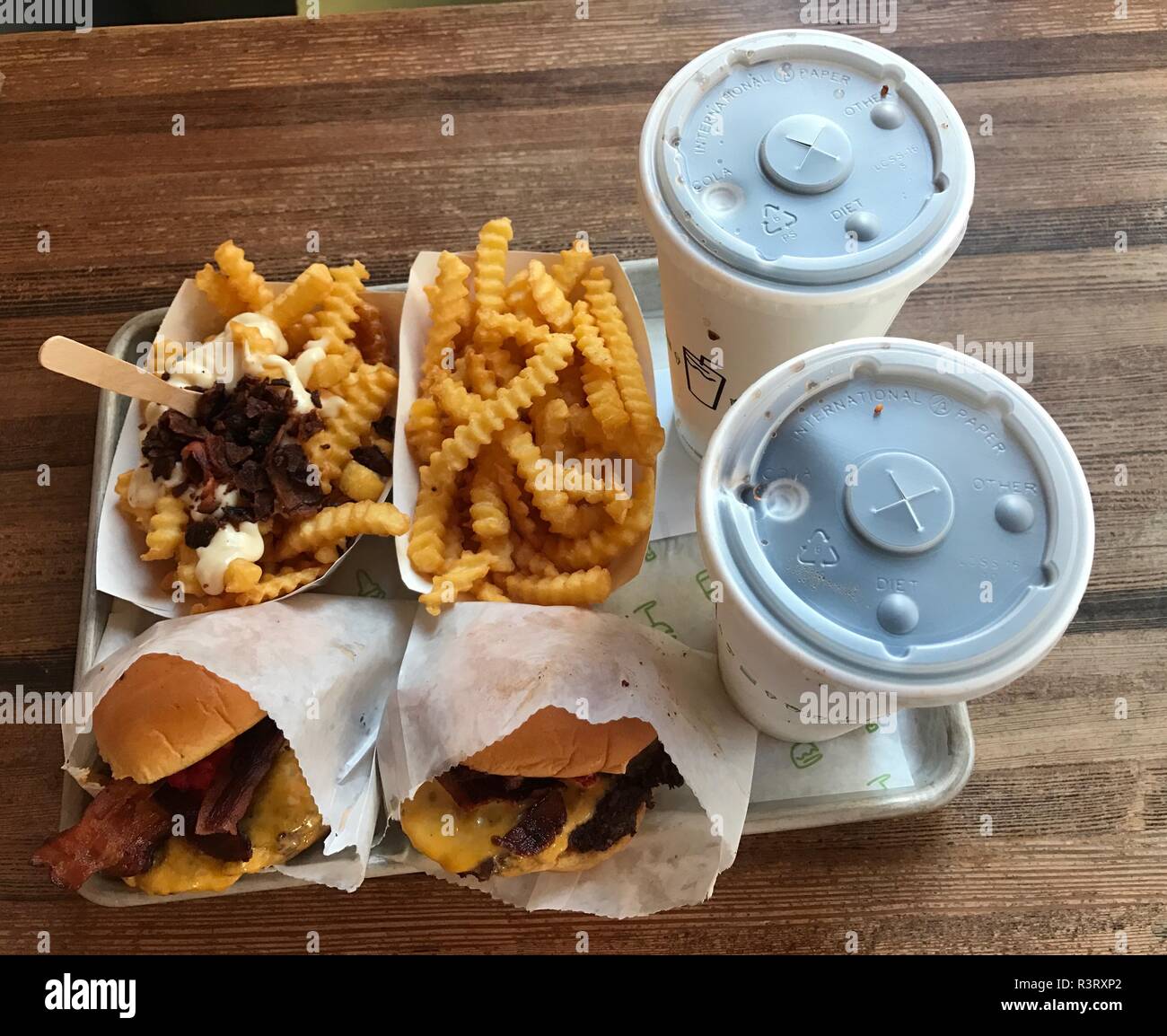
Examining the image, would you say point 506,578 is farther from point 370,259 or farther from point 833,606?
point 370,259

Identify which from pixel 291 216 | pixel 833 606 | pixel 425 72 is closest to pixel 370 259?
pixel 291 216

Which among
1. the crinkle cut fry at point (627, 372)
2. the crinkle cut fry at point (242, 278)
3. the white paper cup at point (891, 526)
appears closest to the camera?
the white paper cup at point (891, 526)

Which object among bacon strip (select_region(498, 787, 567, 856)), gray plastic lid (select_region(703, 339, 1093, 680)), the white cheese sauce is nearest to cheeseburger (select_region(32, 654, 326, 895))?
the white cheese sauce

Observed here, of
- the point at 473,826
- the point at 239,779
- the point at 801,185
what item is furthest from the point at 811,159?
the point at 239,779

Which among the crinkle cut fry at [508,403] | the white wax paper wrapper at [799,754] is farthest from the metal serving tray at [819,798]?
the crinkle cut fry at [508,403]

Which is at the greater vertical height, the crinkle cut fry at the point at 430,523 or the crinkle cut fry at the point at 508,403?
the crinkle cut fry at the point at 508,403

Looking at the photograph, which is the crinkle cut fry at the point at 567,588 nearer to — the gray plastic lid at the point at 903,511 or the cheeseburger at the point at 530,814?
the cheeseburger at the point at 530,814

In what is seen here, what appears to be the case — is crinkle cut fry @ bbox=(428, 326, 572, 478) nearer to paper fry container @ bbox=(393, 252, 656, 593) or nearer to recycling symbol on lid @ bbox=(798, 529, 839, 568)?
paper fry container @ bbox=(393, 252, 656, 593)
